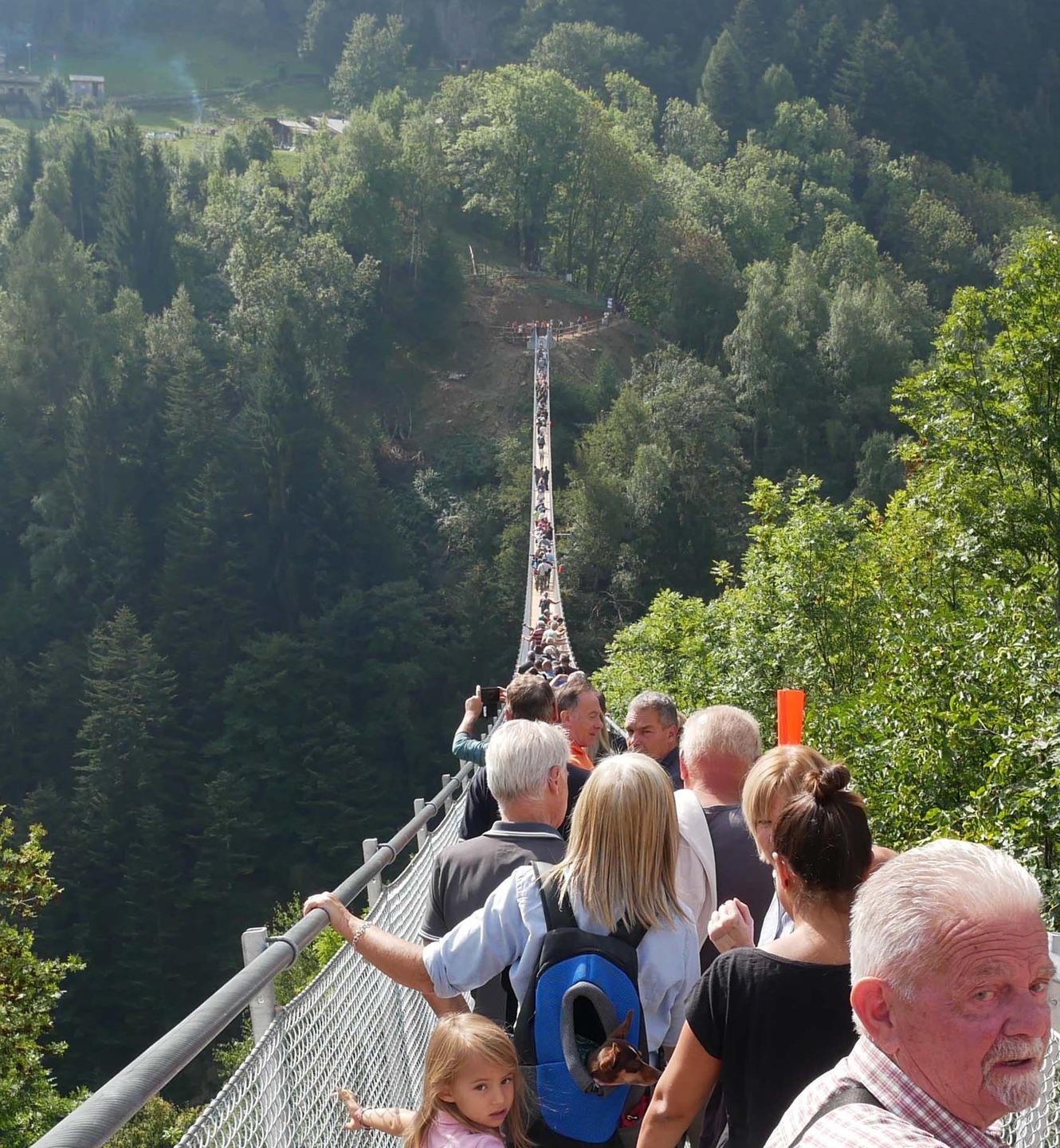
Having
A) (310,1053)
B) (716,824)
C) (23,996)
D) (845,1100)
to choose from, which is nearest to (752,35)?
(23,996)

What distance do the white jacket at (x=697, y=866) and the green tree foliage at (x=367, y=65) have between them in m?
81.7

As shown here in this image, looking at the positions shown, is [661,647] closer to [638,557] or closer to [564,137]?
[638,557]

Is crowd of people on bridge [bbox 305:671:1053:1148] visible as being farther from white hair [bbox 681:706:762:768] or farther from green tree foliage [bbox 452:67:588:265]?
green tree foliage [bbox 452:67:588:265]

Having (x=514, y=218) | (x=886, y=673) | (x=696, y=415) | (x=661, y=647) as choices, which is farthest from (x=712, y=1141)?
(x=514, y=218)

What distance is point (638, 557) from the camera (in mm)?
38562

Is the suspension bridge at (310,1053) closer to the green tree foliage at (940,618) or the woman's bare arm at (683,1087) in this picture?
the woman's bare arm at (683,1087)

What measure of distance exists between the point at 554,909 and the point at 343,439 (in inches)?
1751

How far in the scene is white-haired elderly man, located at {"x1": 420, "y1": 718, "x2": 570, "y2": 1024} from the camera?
2.55 m

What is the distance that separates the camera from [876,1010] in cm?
138

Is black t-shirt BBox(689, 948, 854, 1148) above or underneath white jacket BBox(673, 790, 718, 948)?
above

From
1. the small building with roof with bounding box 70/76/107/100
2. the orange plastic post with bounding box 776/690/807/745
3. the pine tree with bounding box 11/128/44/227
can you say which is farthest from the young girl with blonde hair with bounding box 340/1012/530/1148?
the small building with roof with bounding box 70/76/107/100

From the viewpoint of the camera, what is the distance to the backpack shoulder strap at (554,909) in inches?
89.1

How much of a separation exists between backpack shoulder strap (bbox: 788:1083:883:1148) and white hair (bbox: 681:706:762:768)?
1655 millimetres

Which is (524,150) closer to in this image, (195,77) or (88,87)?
(195,77)
